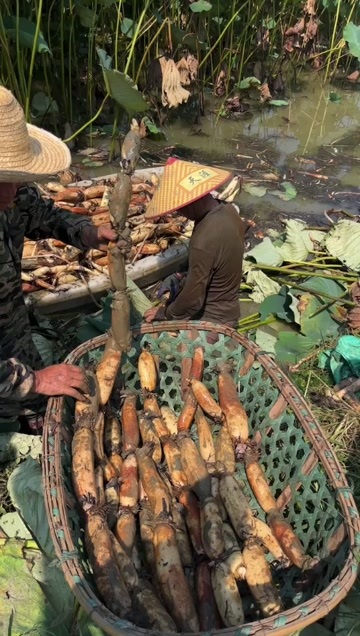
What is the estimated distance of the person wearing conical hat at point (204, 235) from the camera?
2648 millimetres

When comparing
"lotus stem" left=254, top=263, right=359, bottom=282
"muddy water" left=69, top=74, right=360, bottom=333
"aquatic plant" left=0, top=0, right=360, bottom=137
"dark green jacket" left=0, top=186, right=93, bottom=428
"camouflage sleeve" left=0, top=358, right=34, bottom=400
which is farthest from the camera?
"muddy water" left=69, top=74, right=360, bottom=333

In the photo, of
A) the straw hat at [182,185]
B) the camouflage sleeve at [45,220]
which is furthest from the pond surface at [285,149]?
the camouflage sleeve at [45,220]

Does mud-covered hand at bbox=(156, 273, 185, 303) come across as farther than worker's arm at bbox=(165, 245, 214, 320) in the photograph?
Yes

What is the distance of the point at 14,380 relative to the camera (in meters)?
2.13

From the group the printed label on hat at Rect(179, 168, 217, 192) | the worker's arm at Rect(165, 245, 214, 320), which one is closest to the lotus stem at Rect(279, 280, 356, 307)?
the worker's arm at Rect(165, 245, 214, 320)

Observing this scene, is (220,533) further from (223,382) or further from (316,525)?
(223,382)

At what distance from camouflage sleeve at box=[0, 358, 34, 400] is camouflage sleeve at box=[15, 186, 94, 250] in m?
0.89

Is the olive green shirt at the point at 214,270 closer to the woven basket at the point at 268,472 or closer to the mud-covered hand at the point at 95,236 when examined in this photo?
the woven basket at the point at 268,472

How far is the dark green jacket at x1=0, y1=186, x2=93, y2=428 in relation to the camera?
253 centimetres

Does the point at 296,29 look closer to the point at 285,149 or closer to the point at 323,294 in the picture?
the point at 285,149

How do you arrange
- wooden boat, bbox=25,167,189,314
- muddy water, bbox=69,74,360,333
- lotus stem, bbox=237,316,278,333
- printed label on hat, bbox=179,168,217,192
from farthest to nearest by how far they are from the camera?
muddy water, bbox=69,74,360,333
lotus stem, bbox=237,316,278,333
wooden boat, bbox=25,167,189,314
printed label on hat, bbox=179,168,217,192

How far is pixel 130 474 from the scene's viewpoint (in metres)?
2.34

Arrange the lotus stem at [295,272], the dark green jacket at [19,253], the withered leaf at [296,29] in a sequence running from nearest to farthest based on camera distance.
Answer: the dark green jacket at [19,253], the lotus stem at [295,272], the withered leaf at [296,29]

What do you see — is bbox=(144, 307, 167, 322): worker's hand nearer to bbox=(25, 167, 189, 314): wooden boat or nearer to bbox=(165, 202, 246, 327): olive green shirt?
bbox=(165, 202, 246, 327): olive green shirt
